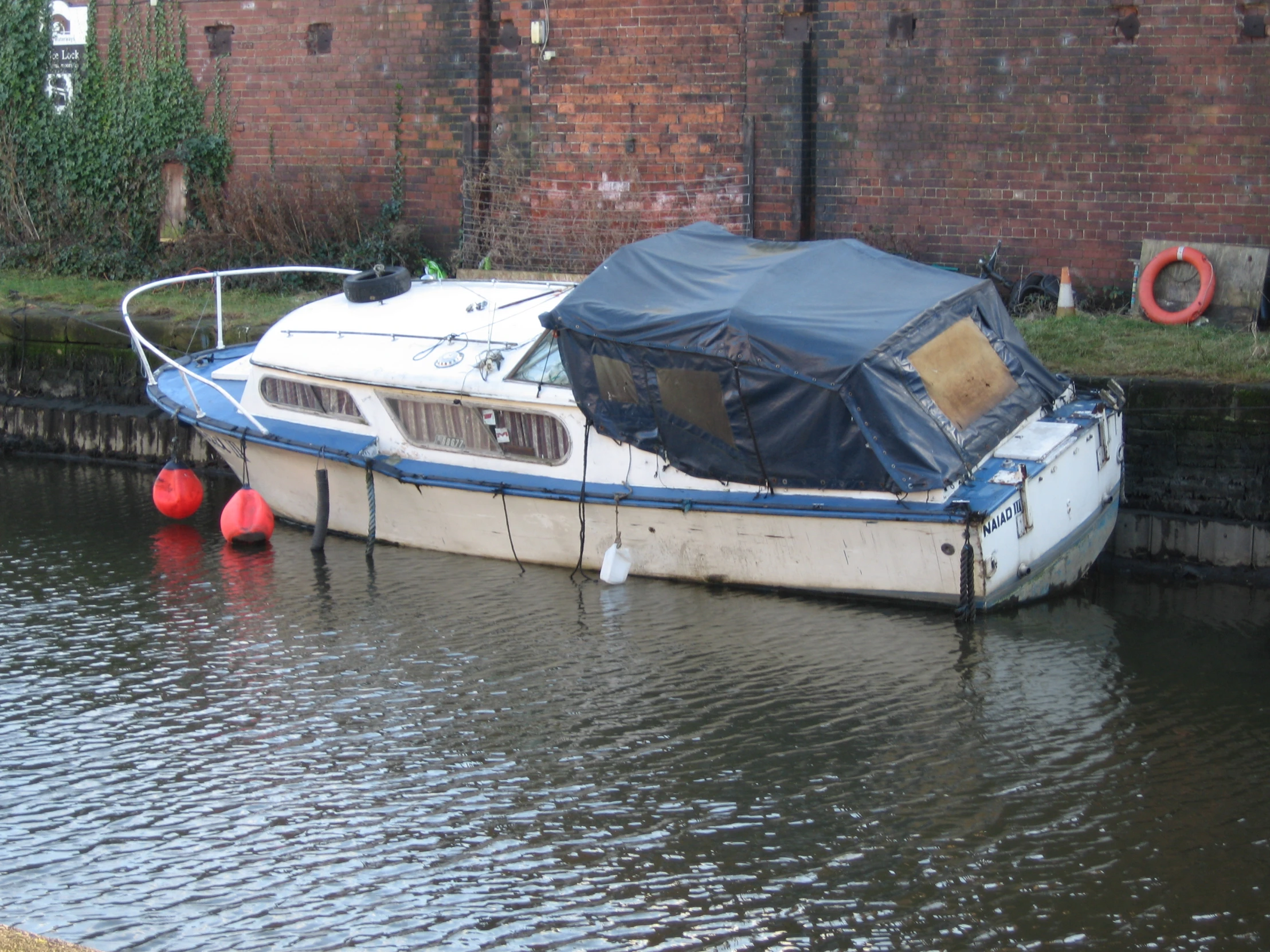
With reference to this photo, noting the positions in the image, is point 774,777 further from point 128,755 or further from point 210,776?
point 128,755

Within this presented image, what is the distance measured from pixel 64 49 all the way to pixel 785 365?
45.0ft

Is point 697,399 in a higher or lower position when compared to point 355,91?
lower

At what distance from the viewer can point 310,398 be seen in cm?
1052

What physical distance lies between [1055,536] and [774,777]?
10.1 feet

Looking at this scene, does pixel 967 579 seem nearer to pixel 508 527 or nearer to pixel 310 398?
pixel 508 527

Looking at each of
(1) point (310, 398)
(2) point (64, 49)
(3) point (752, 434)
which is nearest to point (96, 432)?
(1) point (310, 398)

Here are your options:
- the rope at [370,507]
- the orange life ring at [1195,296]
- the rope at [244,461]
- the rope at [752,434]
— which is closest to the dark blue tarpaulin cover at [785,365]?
the rope at [752,434]

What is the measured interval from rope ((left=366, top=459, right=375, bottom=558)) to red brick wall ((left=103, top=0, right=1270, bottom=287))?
5.62m

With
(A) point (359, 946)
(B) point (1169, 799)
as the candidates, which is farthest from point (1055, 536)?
(A) point (359, 946)

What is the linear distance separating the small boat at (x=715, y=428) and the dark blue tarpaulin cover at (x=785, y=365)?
2 centimetres

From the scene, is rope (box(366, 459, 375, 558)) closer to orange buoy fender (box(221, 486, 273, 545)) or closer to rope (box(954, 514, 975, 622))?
orange buoy fender (box(221, 486, 273, 545))

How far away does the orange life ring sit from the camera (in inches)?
463

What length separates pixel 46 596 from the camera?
9.55m

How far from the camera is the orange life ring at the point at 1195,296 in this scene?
11.8 metres
